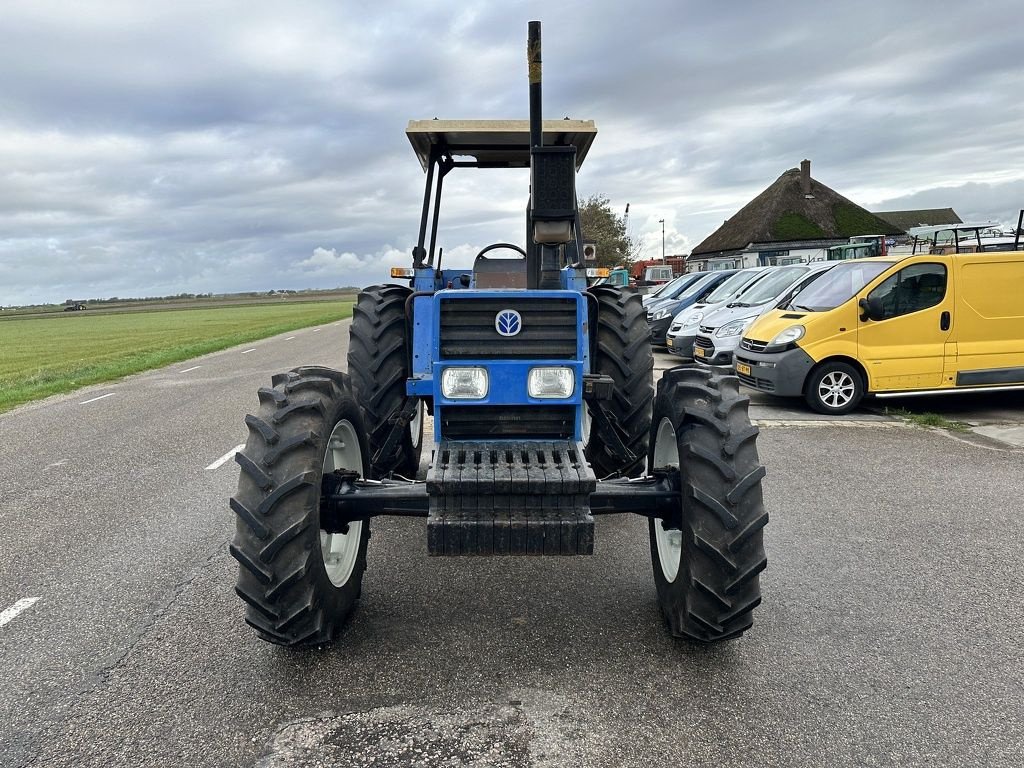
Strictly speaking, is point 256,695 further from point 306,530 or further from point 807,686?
point 807,686

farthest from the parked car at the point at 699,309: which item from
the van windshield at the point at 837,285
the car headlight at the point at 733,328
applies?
the van windshield at the point at 837,285

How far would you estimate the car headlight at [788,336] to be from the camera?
339 inches

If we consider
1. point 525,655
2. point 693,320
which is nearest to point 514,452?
point 525,655

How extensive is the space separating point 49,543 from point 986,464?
7.38 metres

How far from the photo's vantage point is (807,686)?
2932 mm

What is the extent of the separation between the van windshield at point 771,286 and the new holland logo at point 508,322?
32.8 feet

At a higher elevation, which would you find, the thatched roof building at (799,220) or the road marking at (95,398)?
the thatched roof building at (799,220)

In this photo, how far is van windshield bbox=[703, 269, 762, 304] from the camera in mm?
14344

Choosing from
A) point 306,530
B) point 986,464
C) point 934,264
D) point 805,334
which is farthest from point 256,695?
point 934,264

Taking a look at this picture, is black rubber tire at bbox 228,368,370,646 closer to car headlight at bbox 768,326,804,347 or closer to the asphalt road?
the asphalt road

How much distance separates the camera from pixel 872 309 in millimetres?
8328

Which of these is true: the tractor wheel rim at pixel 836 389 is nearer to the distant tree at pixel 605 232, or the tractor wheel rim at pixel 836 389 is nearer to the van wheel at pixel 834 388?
the van wheel at pixel 834 388

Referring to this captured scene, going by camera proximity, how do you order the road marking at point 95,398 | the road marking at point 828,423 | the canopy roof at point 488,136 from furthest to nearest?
the road marking at point 95,398 < the road marking at point 828,423 < the canopy roof at point 488,136

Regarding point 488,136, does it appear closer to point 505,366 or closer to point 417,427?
point 417,427
